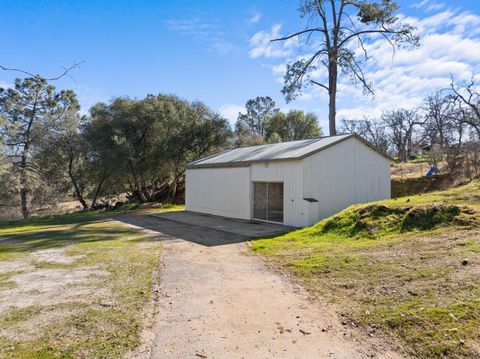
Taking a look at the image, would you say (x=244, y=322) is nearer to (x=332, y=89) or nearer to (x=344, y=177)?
(x=344, y=177)

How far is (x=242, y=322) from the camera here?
441 centimetres

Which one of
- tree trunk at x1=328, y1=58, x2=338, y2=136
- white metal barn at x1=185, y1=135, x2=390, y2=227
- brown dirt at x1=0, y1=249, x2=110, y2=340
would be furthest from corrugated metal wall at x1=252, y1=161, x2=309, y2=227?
tree trunk at x1=328, y1=58, x2=338, y2=136

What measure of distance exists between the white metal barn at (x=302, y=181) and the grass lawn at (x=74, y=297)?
577 centimetres

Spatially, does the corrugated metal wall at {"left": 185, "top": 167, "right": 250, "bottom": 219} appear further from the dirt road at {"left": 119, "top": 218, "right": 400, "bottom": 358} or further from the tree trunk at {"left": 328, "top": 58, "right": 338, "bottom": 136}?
the dirt road at {"left": 119, "top": 218, "right": 400, "bottom": 358}

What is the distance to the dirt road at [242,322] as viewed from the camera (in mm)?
3635

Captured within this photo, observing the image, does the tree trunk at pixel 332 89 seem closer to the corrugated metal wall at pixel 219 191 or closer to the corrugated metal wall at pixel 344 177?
the corrugated metal wall at pixel 344 177

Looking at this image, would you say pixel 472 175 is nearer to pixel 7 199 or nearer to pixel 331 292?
pixel 331 292

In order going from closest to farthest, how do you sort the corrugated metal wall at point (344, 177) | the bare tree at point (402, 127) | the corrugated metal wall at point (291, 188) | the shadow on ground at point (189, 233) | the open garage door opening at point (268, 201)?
the shadow on ground at point (189, 233) → the corrugated metal wall at point (291, 188) → the corrugated metal wall at point (344, 177) → the open garage door opening at point (268, 201) → the bare tree at point (402, 127)

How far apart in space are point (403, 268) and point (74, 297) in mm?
5061

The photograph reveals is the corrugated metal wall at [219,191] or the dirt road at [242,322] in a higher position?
the corrugated metal wall at [219,191]

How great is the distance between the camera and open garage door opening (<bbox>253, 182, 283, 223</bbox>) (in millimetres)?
15023

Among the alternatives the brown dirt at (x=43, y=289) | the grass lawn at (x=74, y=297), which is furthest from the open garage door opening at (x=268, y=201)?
the brown dirt at (x=43, y=289)

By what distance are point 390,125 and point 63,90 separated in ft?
118

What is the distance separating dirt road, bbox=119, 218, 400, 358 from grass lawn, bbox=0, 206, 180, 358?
14.3 inches
